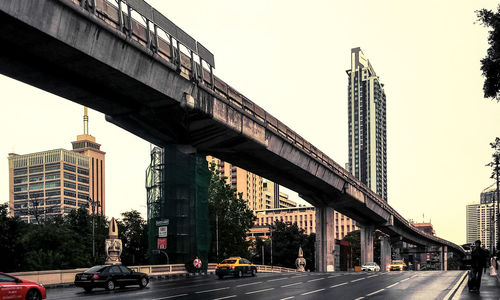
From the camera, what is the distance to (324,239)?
74.0 m

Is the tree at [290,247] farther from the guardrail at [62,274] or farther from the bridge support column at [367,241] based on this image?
the guardrail at [62,274]

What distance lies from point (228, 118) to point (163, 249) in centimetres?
1189

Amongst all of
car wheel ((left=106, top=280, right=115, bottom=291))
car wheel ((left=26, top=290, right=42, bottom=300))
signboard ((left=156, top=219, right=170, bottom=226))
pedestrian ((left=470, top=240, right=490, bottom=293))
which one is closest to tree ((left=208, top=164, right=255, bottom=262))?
signboard ((left=156, top=219, right=170, bottom=226))

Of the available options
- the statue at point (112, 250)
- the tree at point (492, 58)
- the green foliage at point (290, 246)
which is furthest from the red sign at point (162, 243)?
the green foliage at point (290, 246)

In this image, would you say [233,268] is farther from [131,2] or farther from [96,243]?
[96,243]

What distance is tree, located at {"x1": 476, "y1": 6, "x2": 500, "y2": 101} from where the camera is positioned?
20.4 m

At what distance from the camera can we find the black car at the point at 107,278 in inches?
1092

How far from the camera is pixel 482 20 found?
21172 millimetres

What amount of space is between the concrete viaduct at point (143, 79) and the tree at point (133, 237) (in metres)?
31.3

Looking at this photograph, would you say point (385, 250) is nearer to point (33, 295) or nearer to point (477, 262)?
point (477, 262)

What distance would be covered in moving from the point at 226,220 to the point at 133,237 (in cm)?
1419

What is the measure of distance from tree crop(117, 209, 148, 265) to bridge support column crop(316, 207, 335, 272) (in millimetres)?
24776

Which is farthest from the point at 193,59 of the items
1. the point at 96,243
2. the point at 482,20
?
the point at 96,243

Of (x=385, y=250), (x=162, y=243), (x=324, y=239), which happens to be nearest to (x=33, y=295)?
(x=162, y=243)
